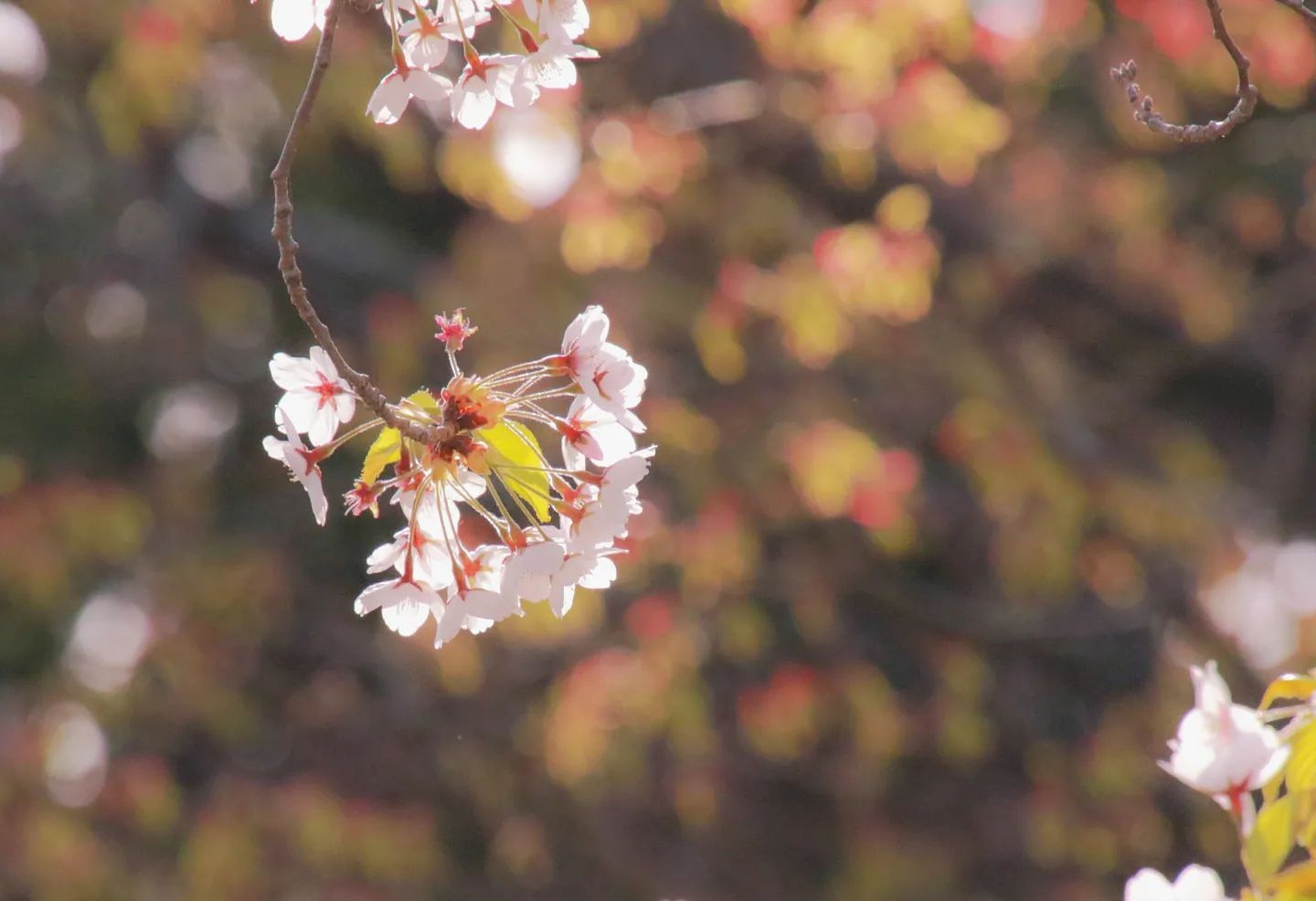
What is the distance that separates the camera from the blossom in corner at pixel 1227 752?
3.21 feet

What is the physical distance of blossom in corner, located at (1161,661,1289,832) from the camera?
38.5 inches

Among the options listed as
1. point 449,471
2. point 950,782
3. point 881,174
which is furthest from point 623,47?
point 449,471

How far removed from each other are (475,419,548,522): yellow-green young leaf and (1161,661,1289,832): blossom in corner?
426 millimetres

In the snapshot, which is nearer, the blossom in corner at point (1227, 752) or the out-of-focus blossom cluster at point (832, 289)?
the blossom in corner at point (1227, 752)

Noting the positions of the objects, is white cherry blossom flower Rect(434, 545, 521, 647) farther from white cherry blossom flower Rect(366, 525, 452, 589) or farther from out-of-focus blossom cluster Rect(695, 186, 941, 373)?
out-of-focus blossom cluster Rect(695, 186, 941, 373)

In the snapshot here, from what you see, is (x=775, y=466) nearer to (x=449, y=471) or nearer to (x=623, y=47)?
(x=623, y=47)

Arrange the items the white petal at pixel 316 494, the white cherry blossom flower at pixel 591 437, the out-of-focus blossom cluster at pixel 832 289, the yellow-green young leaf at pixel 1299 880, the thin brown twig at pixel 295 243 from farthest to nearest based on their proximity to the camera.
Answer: the out-of-focus blossom cluster at pixel 832 289 < the white cherry blossom flower at pixel 591 437 < the white petal at pixel 316 494 < the thin brown twig at pixel 295 243 < the yellow-green young leaf at pixel 1299 880

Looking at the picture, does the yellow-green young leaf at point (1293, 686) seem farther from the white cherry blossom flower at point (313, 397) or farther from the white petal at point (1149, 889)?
the white cherry blossom flower at point (313, 397)

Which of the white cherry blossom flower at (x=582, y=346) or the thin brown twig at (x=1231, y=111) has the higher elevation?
the thin brown twig at (x=1231, y=111)

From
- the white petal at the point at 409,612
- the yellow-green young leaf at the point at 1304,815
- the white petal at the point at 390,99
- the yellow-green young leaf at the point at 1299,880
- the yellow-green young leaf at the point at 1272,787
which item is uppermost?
the white petal at the point at 390,99

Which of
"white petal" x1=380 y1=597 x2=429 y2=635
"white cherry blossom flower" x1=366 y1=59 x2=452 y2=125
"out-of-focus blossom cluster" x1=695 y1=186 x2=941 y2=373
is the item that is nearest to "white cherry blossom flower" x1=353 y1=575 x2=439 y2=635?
"white petal" x1=380 y1=597 x2=429 y2=635

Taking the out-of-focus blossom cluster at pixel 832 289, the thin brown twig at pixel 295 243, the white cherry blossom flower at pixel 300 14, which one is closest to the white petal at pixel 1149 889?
the thin brown twig at pixel 295 243

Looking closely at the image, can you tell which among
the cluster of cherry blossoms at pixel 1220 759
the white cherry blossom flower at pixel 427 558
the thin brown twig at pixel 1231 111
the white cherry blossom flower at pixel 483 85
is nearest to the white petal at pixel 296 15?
the white cherry blossom flower at pixel 483 85

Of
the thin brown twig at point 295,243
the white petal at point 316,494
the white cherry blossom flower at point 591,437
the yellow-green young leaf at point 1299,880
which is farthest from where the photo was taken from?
the white cherry blossom flower at point 591,437
